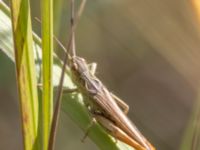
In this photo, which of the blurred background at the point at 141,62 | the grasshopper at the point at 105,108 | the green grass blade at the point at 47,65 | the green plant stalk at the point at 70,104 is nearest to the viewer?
the green grass blade at the point at 47,65

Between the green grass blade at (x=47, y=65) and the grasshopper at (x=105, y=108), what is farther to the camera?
the grasshopper at (x=105, y=108)

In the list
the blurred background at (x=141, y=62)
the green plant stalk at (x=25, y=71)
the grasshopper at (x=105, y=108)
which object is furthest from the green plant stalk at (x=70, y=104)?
the blurred background at (x=141, y=62)

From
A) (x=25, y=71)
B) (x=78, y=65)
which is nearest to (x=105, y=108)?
(x=78, y=65)

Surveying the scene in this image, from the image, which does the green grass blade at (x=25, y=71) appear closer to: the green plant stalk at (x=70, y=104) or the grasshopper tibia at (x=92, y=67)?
the green plant stalk at (x=70, y=104)

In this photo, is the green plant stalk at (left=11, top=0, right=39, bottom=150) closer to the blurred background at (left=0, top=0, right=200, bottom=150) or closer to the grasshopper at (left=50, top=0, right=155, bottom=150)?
the grasshopper at (left=50, top=0, right=155, bottom=150)

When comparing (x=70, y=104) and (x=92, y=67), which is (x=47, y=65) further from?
(x=92, y=67)

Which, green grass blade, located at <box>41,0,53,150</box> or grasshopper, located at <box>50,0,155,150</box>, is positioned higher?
green grass blade, located at <box>41,0,53,150</box>

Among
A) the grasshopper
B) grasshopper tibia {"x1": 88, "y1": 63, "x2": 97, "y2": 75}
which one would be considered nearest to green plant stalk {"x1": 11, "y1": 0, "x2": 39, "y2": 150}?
the grasshopper
